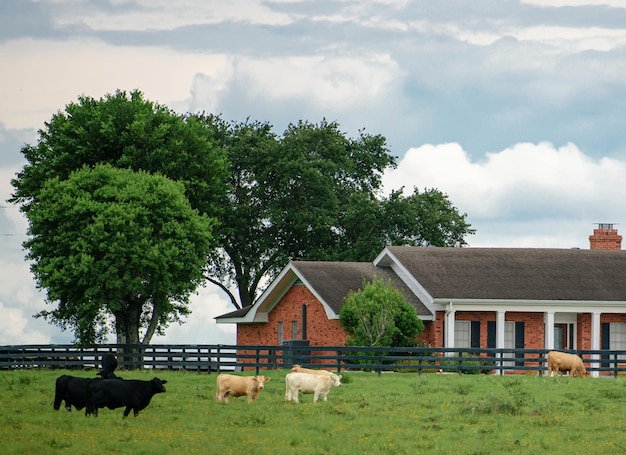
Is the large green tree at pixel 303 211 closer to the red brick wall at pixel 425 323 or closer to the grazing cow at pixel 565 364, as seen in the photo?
the red brick wall at pixel 425 323

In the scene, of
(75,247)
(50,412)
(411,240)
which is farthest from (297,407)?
(411,240)

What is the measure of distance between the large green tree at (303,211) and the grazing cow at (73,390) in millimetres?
41587

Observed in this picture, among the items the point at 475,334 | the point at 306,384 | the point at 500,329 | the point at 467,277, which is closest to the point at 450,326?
the point at 475,334

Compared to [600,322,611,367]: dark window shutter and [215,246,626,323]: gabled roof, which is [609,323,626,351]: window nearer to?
[600,322,611,367]: dark window shutter

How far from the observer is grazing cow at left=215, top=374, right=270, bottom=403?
29469 millimetres

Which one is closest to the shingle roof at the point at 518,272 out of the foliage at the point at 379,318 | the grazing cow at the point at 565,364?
the foliage at the point at 379,318

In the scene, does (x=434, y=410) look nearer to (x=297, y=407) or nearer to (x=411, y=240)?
(x=297, y=407)

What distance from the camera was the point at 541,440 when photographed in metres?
23.5

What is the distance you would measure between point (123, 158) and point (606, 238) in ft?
85.1

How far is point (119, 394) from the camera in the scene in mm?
25703

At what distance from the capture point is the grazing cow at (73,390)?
1026 inches

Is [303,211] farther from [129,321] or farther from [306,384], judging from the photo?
[306,384]

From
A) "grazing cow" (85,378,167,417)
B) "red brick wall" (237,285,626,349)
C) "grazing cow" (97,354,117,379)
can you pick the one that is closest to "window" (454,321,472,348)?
"red brick wall" (237,285,626,349)

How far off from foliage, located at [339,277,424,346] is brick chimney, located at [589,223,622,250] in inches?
682
